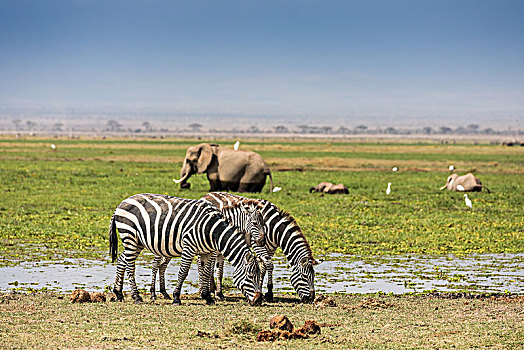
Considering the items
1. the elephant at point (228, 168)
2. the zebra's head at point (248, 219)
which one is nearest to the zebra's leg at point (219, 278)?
the zebra's head at point (248, 219)

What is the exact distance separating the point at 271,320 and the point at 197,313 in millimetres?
1785

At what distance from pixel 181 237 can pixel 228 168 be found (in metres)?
22.4

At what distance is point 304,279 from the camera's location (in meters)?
13.4

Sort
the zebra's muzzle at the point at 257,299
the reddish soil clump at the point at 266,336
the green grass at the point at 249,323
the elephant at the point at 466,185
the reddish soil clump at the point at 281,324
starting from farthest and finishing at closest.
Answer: the elephant at the point at 466,185
the zebra's muzzle at the point at 257,299
the reddish soil clump at the point at 281,324
the reddish soil clump at the point at 266,336
the green grass at the point at 249,323

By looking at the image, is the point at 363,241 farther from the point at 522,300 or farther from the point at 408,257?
the point at 522,300

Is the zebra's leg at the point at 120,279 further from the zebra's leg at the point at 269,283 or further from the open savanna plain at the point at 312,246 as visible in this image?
the zebra's leg at the point at 269,283

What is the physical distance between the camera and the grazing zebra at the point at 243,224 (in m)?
13.5

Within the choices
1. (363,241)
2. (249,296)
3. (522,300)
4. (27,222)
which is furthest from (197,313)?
(27,222)

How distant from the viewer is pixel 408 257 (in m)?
18.5

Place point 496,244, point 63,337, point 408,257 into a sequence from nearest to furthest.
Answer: point 63,337, point 408,257, point 496,244

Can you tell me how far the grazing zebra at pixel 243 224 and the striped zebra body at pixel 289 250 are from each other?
0.15 metres

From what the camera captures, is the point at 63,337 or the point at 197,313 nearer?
the point at 63,337

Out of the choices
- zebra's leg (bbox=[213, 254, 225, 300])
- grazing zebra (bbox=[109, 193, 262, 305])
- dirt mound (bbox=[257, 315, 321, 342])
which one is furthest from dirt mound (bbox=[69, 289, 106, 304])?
dirt mound (bbox=[257, 315, 321, 342])

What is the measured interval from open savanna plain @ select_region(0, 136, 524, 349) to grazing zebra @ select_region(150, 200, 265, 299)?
0.76 m
